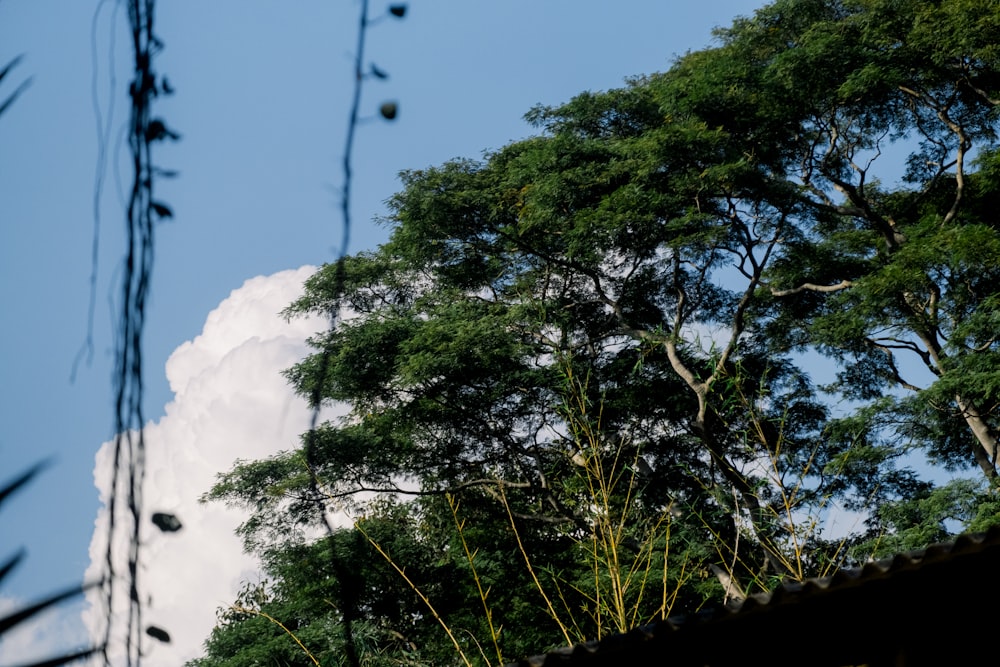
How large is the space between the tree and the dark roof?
8.17 m

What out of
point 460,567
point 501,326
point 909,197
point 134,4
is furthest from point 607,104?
point 134,4

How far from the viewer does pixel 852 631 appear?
2.42 m

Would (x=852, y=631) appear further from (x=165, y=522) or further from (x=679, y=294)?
(x=679, y=294)

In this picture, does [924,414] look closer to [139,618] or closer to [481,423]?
[481,423]

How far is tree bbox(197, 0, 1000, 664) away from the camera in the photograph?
36.7 ft

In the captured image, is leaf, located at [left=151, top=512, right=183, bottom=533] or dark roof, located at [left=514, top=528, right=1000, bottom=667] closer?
leaf, located at [left=151, top=512, right=183, bottom=533]

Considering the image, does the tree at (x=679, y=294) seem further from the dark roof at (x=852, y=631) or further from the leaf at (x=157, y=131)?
Answer: the leaf at (x=157, y=131)

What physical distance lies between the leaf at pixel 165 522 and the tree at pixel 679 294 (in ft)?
33.1

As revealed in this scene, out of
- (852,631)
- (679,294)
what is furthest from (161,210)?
(679,294)

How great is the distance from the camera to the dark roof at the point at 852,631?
2320mm

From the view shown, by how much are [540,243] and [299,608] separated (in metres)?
5.27

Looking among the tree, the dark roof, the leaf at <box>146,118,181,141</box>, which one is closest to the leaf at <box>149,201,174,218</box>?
the leaf at <box>146,118,181,141</box>

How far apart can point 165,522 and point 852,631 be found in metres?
2.06

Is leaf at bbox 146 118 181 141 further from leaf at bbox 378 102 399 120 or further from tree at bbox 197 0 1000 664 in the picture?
tree at bbox 197 0 1000 664
